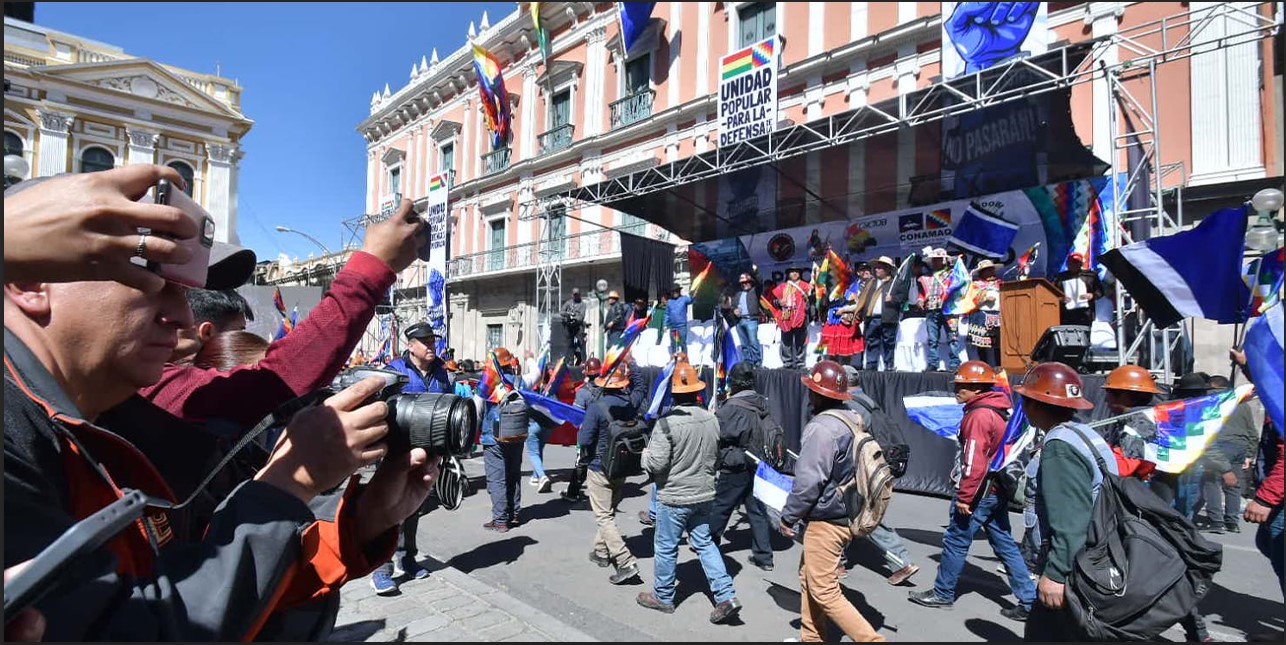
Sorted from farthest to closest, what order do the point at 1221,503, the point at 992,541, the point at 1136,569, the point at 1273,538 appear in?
the point at 1221,503 < the point at 992,541 < the point at 1273,538 < the point at 1136,569

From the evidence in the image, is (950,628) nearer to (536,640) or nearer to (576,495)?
(536,640)

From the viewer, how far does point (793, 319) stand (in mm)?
12164

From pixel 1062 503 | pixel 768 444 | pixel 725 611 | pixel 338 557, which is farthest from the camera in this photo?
pixel 768 444

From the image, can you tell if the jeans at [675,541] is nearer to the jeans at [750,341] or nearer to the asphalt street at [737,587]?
the asphalt street at [737,587]

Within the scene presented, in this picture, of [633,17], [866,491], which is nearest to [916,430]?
[866,491]

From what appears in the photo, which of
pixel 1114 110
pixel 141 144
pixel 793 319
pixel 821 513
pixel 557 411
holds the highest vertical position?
pixel 141 144

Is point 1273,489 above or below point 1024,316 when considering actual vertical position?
below

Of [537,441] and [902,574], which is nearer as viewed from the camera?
[902,574]

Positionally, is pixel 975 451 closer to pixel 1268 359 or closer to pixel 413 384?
pixel 1268 359

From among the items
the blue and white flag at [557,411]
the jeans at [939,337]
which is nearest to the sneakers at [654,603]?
the blue and white flag at [557,411]

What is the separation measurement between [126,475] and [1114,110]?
11129 millimetres

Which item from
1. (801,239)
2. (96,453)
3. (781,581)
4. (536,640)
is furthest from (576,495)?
(801,239)

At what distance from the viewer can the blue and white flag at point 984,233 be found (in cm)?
1120

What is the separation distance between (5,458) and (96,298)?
0.32m
